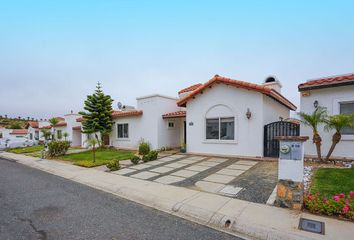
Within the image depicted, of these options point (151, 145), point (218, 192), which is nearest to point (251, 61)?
point (151, 145)

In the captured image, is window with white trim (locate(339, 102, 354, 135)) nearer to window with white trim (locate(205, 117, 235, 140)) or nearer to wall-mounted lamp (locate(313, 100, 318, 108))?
wall-mounted lamp (locate(313, 100, 318, 108))

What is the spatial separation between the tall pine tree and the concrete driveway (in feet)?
30.7

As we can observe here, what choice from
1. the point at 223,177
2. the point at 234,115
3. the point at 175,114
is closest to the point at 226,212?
the point at 223,177

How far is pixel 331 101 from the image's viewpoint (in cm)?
898

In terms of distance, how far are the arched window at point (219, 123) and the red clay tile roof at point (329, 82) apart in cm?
411

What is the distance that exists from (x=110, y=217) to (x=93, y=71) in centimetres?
1723

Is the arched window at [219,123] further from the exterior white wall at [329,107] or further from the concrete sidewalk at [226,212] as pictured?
the concrete sidewalk at [226,212]

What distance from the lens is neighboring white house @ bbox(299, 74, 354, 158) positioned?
337 inches

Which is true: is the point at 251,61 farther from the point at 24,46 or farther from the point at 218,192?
the point at 24,46

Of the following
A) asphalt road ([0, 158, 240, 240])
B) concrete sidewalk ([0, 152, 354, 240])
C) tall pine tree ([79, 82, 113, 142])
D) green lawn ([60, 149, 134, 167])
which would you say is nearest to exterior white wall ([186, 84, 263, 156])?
green lawn ([60, 149, 134, 167])

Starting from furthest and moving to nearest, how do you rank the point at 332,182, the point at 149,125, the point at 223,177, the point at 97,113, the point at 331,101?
the point at 97,113
the point at 149,125
the point at 331,101
the point at 223,177
the point at 332,182

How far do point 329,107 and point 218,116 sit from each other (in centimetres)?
571

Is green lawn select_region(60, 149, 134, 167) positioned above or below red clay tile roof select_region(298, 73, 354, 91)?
below

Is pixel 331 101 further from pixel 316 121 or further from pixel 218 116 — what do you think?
pixel 218 116
